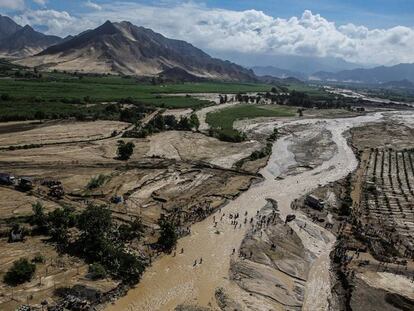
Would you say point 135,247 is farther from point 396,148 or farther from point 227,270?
point 396,148

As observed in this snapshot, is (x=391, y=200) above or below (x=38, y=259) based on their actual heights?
below

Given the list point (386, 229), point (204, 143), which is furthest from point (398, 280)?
point (204, 143)

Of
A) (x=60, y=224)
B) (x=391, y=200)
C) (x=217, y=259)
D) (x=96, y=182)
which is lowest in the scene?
(x=217, y=259)

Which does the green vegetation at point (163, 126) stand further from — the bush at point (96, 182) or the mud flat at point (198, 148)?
the bush at point (96, 182)

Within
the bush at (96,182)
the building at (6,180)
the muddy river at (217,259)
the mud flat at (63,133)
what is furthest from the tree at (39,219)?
the mud flat at (63,133)

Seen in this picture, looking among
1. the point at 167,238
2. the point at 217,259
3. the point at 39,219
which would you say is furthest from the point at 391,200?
the point at 39,219

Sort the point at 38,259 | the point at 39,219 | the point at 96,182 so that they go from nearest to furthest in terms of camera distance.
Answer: the point at 38,259
the point at 39,219
the point at 96,182

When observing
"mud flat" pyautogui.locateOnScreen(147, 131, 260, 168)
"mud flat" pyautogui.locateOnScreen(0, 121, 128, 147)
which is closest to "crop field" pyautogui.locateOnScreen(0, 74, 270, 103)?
"mud flat" pyautogui.locateOnScreen(0, 121, 128, 147)

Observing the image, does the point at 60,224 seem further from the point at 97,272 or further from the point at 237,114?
the point at 237,114

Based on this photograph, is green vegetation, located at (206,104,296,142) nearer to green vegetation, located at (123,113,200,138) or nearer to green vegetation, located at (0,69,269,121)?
green vegetation, located at (123,113,200,138)

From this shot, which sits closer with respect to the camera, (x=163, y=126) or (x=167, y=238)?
(x=167, y=238)
